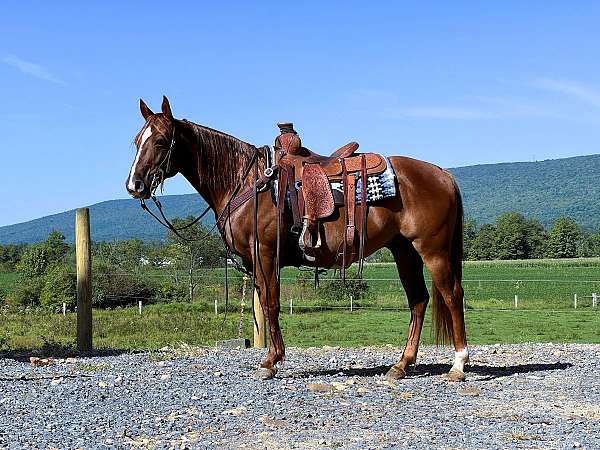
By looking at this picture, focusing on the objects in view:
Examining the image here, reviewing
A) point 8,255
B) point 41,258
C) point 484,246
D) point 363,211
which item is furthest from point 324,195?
point 484,246

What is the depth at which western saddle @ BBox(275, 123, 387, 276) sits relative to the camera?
299 inches

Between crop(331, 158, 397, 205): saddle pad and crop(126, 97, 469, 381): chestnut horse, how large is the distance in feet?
0.35

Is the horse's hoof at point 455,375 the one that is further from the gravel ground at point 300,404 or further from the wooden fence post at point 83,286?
the wooden fence post at point 83,286

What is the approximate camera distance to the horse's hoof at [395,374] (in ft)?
25.7

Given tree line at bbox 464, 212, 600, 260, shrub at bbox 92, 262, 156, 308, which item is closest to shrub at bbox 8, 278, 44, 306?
shrub at bbox 92, 262, 156, 308

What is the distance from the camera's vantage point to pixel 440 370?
8.60 m

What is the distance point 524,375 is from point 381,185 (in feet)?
7.99

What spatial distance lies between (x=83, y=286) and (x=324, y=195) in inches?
187

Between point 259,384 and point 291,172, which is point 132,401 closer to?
point 259,384

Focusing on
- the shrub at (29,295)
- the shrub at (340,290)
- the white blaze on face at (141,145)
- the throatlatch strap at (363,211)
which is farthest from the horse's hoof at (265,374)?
the shrub at (29,295)

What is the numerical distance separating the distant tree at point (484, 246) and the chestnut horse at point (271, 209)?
83.6 m

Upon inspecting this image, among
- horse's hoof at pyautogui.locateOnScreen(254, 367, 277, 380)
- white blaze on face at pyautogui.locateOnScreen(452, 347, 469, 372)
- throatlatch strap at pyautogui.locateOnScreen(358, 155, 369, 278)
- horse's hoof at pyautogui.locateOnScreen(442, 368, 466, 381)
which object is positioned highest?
throatlatch strap at pyautogui.locateOnScreen(358, 155, 369, 278)

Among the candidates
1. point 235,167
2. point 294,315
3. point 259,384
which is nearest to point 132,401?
point 259,384

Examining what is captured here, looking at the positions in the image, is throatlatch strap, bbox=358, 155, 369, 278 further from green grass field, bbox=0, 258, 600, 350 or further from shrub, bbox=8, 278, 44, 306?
shrub, bbox=8, 278, 44, 306
